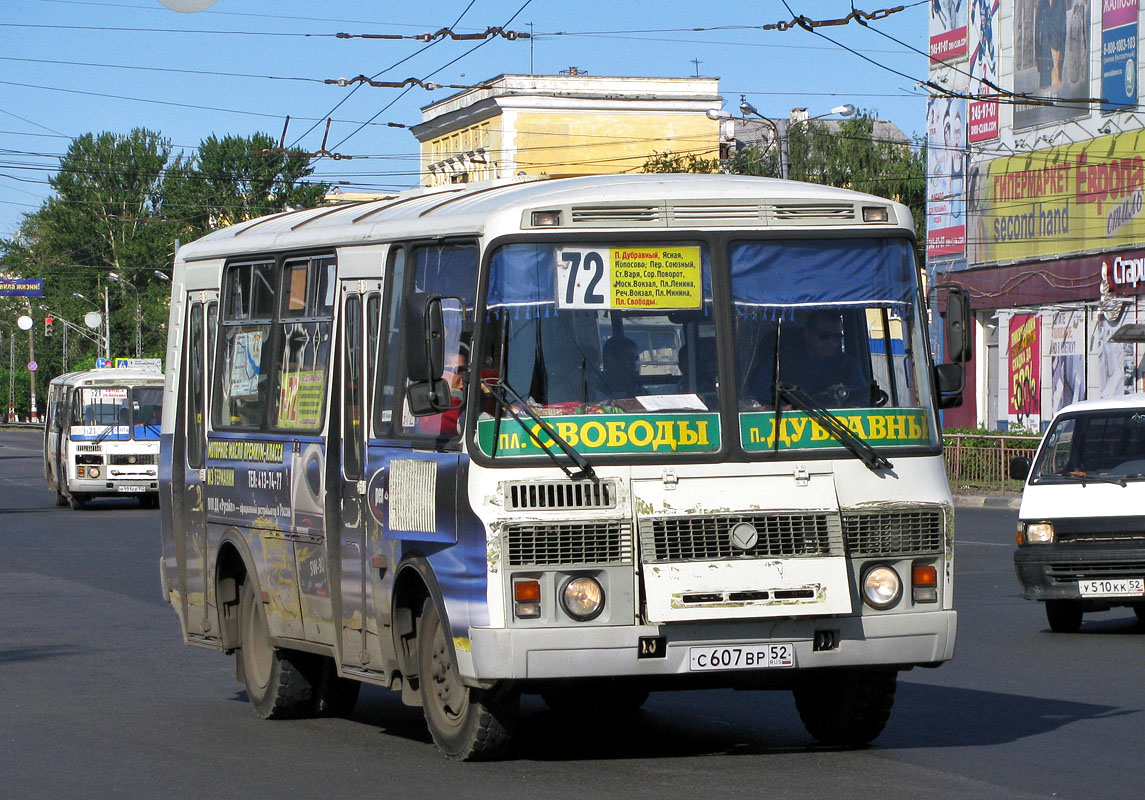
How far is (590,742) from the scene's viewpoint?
9.80 meters

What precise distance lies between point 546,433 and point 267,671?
3411 mm

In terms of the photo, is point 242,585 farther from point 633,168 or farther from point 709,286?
point 633,168

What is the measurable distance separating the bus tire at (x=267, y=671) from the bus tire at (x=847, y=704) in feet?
9.49

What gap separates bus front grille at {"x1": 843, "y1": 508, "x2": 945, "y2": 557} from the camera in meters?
8.73

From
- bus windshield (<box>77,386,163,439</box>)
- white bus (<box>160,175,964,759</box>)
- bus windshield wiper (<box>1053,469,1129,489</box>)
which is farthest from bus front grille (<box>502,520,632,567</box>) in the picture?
bus windshield (<box>77,386,163,439</box>)

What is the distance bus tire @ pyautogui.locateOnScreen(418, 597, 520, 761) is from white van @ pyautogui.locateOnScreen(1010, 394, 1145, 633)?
7.11 m

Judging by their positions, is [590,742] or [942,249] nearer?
[590,742]

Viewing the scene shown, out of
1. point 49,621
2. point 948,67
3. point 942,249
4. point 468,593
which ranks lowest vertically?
point 49,621

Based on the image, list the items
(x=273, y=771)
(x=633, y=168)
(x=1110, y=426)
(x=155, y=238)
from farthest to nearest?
(x=155, y=238)
(x=633, y=168)
(x=1110, y=426)
(x=273, y=771)

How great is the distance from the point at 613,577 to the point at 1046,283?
3787 cm

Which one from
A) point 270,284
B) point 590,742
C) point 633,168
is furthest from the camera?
point 633,168

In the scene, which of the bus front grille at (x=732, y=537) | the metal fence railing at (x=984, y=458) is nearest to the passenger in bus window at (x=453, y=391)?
the bus front grille at (x=732, y=537)

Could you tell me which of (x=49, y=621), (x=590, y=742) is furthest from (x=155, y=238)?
(x=590, y=742)

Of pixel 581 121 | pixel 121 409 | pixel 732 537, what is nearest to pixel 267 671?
pixel 732 537
